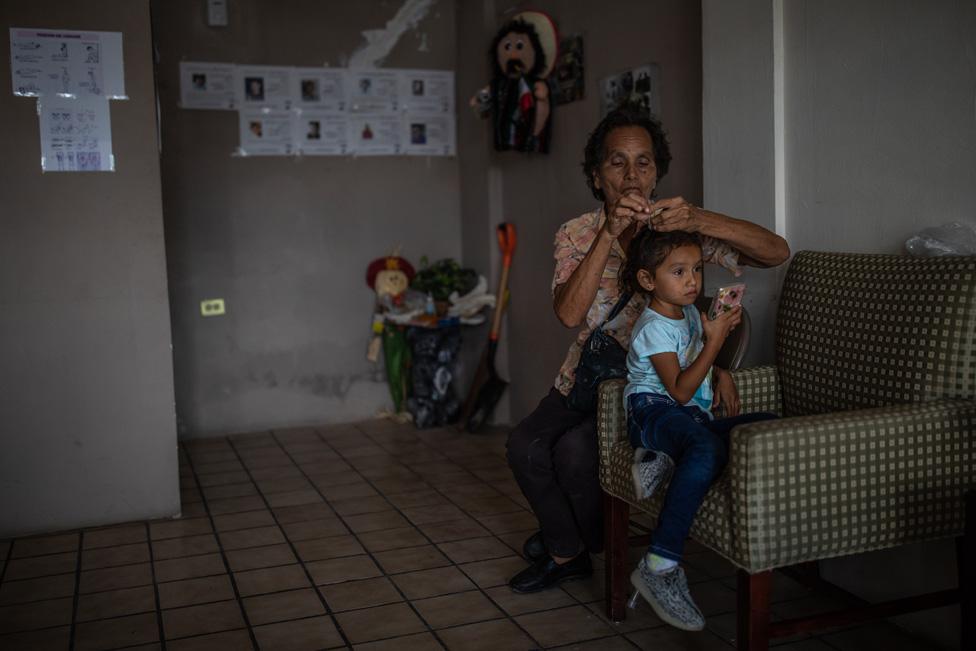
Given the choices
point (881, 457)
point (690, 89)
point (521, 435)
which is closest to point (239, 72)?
point (690, 89)

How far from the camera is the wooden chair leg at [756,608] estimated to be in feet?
6.12

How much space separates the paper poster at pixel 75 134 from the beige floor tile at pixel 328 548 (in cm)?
156

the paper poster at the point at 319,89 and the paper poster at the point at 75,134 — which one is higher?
the paper poster at the point at 319,89

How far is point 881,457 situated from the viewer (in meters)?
1.89

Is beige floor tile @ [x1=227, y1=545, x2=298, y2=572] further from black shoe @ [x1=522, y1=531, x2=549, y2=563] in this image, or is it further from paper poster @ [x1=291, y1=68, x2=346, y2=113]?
paper poster @ [x1=291, y1=68, x2=346, y2=113]

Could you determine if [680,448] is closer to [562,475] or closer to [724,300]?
[724,300]

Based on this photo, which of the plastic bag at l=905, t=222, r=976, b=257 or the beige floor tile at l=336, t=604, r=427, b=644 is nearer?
the plastic bag at l=905, t=222, r=976, b=257

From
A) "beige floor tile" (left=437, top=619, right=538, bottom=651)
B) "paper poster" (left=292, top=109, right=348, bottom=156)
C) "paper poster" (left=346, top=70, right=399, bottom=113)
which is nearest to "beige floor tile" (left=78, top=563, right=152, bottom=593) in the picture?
"beige floor tile" (left=437, top=619, right=538, bottom=651)

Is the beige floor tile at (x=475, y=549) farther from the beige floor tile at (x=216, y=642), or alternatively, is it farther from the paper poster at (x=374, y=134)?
the paper poster at (x=374, y=134)

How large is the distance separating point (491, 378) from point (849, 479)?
308 centimetres

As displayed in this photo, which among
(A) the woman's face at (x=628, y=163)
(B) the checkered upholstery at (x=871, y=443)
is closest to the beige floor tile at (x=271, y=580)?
(B) the checkered upholstery at (x=871, y=443)

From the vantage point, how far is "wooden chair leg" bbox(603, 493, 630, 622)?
8.01ft

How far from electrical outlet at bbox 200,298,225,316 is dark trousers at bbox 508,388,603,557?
269 cm

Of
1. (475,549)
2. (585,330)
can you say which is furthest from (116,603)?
(585,330)
